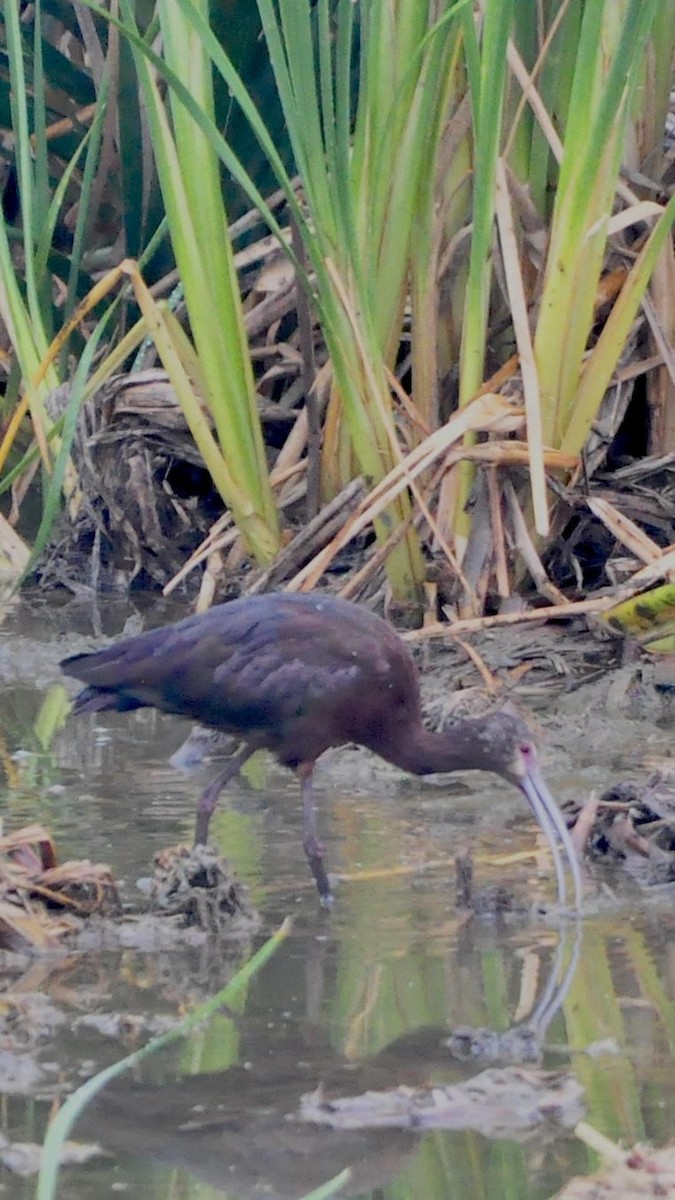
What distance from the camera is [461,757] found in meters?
4.55

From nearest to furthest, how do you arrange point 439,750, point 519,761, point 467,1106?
point 467,1106 → point 519,761 → point 439,750

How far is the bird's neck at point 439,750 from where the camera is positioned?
4512 mm

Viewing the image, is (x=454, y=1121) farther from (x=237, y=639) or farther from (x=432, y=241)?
(x=432, y=241)

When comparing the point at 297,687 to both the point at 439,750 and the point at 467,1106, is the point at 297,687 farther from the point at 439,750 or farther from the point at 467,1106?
the point at 467,1106

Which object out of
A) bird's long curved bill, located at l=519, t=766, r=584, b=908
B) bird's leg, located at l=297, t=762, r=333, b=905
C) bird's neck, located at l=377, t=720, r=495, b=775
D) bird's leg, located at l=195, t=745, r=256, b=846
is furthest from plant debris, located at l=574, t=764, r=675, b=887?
bird's leg, located at l=195, t=745, r=256, b=846

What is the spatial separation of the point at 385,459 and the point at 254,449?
568mm

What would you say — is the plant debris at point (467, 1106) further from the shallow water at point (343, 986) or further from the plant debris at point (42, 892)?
the plant debris at point (42, 892)

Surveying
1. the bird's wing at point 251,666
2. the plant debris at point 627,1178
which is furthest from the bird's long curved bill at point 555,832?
the plant debris at point 627,1178

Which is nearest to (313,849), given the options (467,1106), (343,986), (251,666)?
(251,666)

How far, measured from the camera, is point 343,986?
332 cm

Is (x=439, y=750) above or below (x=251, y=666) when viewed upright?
below

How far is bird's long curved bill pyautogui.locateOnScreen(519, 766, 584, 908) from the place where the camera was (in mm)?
3885

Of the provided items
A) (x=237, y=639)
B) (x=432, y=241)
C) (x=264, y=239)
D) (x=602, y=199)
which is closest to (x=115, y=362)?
(x=264, y=239)

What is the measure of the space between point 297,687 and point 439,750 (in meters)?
0.38
